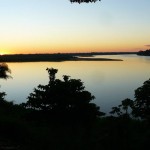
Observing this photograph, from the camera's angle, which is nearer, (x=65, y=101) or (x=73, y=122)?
(x=65, y=101)

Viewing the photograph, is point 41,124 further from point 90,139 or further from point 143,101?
point 143,101

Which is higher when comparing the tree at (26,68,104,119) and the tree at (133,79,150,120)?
the tree at (26,68,104,119)

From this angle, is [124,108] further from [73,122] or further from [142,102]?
[142,102]

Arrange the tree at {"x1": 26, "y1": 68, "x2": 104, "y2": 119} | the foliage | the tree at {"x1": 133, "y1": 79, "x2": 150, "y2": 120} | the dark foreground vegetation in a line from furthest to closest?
the tree at {"x1": 133, "y1": 79, "x2": 150, "y2": 120} < the tree at {"x1": 26, "y1": 68, "x2": 104, "y2": 119} < the foliage < the dark foreground vegetation

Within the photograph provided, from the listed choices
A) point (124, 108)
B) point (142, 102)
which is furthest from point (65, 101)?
point (142, 102)

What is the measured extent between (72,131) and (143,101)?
15493 millimetres

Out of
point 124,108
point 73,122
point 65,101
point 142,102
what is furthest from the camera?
point 142,102

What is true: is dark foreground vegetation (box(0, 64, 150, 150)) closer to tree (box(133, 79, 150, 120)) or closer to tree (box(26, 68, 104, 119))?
tree (box(26, 68, 104, 119))

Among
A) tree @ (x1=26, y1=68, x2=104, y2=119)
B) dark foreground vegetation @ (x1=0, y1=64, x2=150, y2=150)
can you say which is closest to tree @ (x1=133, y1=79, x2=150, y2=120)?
dark foreground vegetation @ (x1=0, y1=64, x2=150, y2=150)

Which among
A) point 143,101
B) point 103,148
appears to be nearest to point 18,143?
point 103,148

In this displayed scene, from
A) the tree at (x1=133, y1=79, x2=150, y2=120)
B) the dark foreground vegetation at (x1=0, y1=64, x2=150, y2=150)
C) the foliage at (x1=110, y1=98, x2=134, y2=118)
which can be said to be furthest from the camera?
the tree at (x1=133, y1=79, x2=150, y2=120)

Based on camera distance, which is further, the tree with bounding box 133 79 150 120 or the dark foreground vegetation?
the tree with bounding box 133 79 150 120

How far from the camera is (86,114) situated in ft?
83.8

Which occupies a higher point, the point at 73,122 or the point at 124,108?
the point at 124,108
